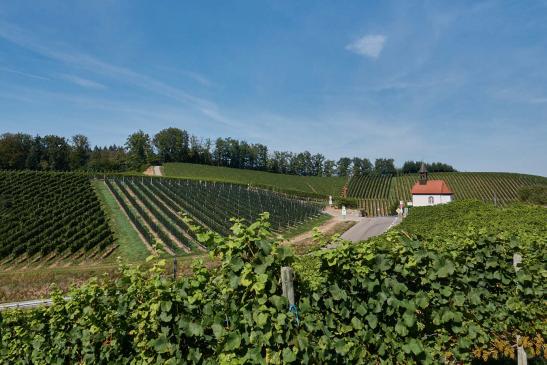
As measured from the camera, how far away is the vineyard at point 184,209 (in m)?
30.5

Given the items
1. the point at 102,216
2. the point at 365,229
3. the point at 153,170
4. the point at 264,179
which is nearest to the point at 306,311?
the point at 102,216

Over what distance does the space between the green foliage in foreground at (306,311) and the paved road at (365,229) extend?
30262 millimetres

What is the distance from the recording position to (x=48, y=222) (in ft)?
98.1

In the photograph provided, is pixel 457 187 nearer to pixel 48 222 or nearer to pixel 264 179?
pixel 264 179

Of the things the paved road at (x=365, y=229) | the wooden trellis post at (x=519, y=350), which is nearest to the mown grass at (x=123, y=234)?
the paved road at (x=365, y=229)

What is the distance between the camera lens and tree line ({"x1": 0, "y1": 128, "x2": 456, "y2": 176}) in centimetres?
9606

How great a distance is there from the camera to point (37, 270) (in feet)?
74.6

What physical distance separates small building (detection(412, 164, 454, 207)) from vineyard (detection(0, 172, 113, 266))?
47843mm

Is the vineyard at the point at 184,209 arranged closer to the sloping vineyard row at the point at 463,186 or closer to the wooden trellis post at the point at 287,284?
the wooden trellis post at the point at 287,284

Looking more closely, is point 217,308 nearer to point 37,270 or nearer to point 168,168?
point 37,270

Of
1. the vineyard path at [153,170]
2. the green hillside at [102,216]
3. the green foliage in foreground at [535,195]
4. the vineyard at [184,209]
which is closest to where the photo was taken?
the green hillside at [102,216]

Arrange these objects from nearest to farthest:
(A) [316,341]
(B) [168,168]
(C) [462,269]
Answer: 1. (A) [316,341]
2. (C) [462,269]
3. (B) [168,168]

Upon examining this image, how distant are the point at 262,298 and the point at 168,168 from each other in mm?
98167

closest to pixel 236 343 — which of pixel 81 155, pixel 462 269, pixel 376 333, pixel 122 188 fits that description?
pixel 376 333
